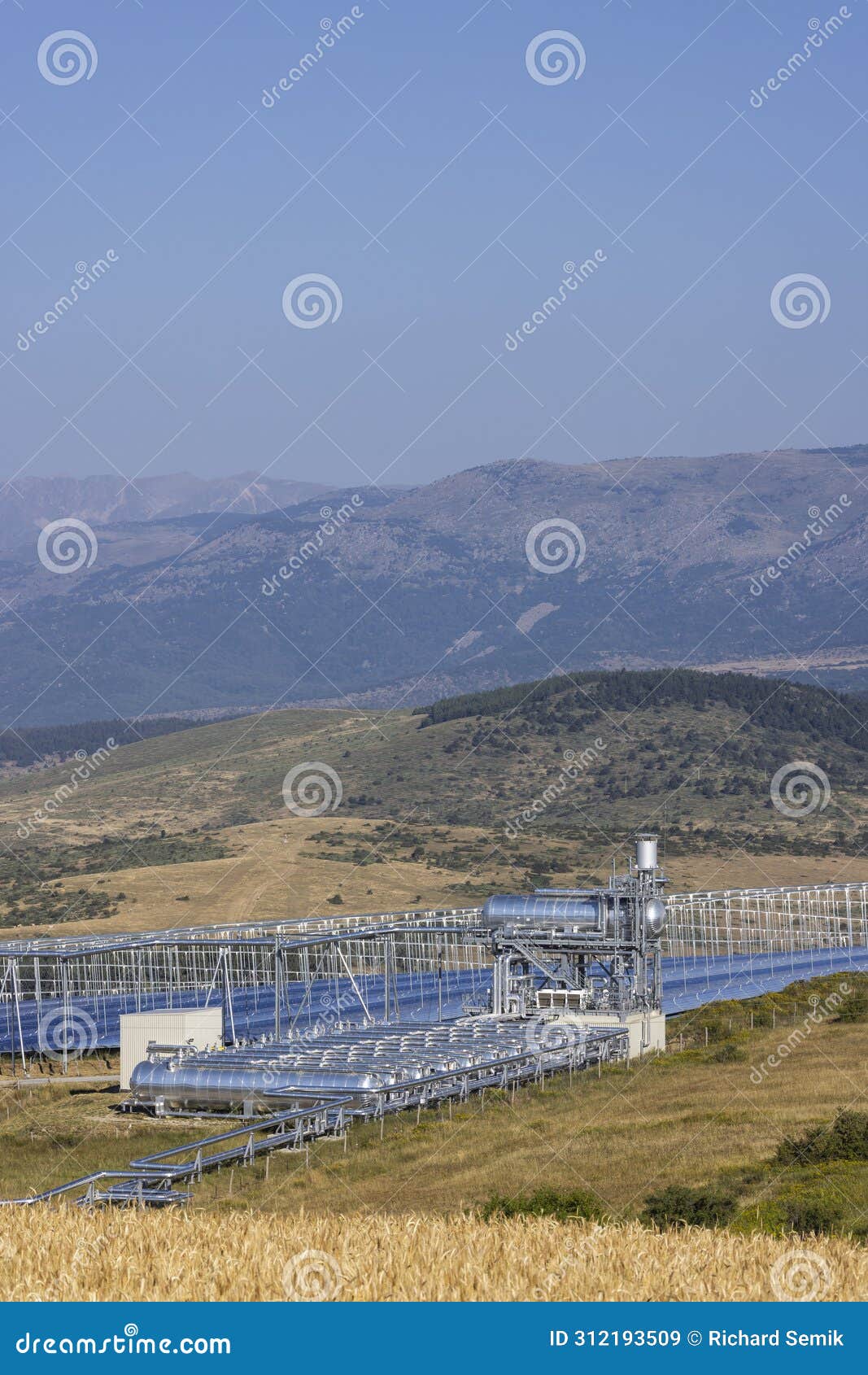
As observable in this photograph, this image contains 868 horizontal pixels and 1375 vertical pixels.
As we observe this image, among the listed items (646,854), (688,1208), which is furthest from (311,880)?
(688,1208)

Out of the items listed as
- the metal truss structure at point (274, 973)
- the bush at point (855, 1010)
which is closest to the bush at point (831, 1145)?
the bush at point (855, 1010)

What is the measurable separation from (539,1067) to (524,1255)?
30180 mm

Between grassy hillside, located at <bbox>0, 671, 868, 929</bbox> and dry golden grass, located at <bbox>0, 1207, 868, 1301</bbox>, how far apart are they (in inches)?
3404

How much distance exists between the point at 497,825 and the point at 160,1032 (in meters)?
99.8

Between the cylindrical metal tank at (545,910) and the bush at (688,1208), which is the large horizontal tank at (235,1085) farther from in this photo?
the cylindrical metal tank at (545,910)

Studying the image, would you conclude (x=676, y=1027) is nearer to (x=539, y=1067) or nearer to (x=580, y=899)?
(x=580, y=899)

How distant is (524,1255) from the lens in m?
20.8

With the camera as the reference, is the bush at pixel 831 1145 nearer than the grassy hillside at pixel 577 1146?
No

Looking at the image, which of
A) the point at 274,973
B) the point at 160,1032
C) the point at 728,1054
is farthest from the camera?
the point at 274,973

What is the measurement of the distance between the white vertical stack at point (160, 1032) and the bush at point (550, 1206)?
81.2ft

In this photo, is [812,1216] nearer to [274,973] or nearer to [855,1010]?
[855,1010]

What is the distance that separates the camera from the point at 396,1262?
1997 centimetres

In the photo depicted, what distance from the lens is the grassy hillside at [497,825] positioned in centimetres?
12144

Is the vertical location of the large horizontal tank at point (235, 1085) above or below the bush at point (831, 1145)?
below
